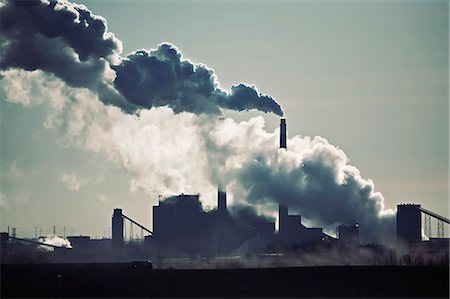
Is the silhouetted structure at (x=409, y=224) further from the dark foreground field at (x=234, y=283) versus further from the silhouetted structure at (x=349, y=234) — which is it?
the dark foreground field at (x=234, y=283)

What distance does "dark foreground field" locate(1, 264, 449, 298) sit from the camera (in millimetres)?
66938

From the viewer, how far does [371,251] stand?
491ft

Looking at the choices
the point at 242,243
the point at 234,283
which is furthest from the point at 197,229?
the point at 234,283

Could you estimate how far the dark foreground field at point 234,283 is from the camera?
66938mm

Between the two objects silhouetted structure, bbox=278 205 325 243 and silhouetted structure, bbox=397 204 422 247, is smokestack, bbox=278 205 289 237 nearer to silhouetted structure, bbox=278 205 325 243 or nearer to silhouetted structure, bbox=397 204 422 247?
silhouetted structure, bbox=278 205 325 243

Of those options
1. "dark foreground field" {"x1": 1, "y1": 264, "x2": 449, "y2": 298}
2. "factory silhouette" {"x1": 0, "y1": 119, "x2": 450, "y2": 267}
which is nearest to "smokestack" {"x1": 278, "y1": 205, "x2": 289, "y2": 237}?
"factory silhouette" {"x1": 0, "y1": 119, "x2": 450, "y2": 267}

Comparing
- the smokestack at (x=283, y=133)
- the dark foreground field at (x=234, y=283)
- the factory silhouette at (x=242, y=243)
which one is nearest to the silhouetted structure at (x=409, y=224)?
the factory silhouette at (x=242, y=243)

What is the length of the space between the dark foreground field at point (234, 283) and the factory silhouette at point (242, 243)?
4919cm

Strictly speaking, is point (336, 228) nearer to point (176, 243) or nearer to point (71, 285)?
point (176, 243)

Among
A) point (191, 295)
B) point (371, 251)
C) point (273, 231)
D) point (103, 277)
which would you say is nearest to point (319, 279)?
point (191, 295)

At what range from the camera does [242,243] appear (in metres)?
193

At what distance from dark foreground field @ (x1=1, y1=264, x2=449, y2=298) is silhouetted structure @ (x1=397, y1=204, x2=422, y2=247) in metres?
87.6

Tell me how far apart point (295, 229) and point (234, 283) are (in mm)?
97399

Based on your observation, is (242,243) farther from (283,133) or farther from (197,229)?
(283,133)
